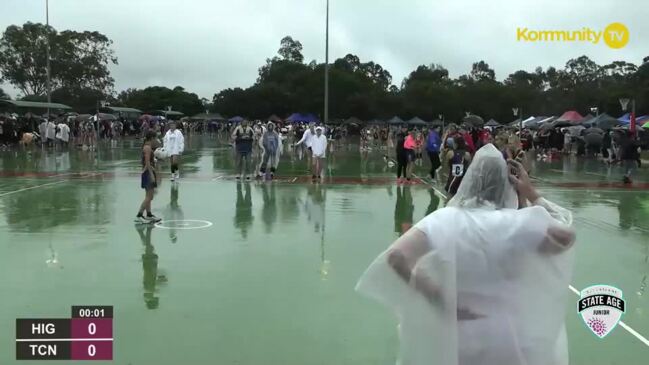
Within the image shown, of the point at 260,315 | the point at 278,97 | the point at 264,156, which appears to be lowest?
the point at 260,315

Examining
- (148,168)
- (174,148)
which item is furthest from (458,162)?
(174,148)

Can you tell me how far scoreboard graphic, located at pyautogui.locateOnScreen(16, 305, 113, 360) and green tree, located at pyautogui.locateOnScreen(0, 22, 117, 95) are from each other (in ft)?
229

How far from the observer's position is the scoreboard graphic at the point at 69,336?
14.1ft

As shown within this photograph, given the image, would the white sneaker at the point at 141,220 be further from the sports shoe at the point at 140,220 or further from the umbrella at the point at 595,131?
the umbrella at the point at 595,131

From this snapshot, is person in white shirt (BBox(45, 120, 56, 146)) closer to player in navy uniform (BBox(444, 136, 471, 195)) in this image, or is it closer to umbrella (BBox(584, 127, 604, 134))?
player in navy uniform (BBox(444, 136, 471, 195))

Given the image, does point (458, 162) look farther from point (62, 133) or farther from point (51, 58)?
point (51, 58)

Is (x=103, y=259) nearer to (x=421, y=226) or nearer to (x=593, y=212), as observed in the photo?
(x=421, y=226)

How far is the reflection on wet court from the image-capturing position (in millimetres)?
4602

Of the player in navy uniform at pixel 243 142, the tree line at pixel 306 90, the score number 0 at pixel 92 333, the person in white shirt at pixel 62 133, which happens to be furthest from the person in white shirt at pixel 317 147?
the tree line at pixel 306 90

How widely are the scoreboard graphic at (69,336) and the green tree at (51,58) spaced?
229 ft

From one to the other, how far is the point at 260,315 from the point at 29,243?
438 centimetres

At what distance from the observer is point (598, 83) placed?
2628 inches

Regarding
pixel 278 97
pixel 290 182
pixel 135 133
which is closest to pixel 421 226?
pixel 290 182

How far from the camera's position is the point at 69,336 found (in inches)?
179
